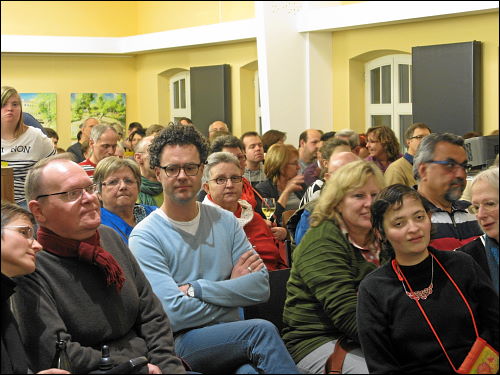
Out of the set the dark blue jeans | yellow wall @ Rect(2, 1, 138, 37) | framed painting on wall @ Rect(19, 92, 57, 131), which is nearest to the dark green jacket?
the dark blue jeans

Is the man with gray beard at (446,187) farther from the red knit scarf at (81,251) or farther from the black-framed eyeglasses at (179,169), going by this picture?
the red knit scarf at (81,251)

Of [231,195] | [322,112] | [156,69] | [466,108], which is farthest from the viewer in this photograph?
[156,69]

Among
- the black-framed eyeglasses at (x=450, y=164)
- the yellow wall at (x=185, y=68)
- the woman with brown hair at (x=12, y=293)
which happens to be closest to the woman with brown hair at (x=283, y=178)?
Result: the black-framed eyeglasses at (x=450, y=164)

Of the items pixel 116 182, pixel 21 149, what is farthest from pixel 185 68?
pixel 116 182

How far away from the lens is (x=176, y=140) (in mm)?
3039

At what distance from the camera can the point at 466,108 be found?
666 centimetres

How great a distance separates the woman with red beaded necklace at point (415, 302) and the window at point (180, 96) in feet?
25.7

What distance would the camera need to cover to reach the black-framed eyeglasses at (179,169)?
299cm

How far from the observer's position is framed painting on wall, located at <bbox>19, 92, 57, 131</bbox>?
13.1 m

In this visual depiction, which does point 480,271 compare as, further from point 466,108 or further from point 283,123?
point 283,123

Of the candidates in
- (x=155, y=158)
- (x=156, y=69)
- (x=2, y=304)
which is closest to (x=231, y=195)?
(x=155, y=158)

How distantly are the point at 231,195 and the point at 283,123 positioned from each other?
19.6 ft

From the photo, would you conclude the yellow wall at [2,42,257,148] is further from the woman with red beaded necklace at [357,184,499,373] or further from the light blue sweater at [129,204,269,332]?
the woman with red beaded necklace at [357,184,499,373]

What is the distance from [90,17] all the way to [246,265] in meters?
12.0
